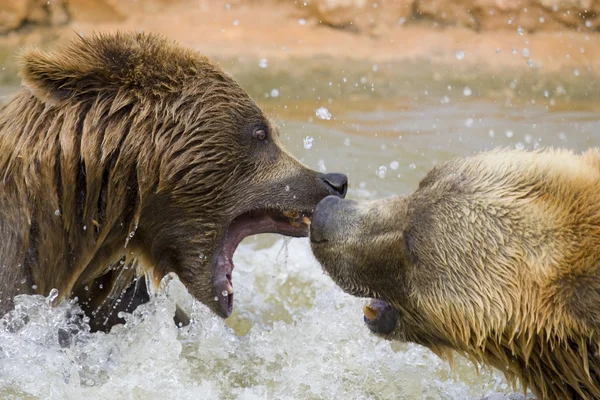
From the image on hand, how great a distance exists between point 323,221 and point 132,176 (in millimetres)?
983

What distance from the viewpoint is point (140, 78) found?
4332 mm

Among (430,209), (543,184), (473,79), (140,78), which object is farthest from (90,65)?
(473,79)

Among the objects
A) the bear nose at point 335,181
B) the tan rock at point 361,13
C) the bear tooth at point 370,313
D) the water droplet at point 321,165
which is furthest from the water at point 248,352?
the tan rock at point 361,13

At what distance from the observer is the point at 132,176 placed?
171 inches

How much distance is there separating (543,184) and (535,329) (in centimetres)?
54

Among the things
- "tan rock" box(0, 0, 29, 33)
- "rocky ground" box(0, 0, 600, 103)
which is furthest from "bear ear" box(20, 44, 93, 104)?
"tan rock" box(0, 0, 29, 33)

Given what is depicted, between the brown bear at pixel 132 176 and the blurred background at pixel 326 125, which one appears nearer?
the brown bear at pixel 132 176

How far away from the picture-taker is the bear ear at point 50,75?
414 centimetres

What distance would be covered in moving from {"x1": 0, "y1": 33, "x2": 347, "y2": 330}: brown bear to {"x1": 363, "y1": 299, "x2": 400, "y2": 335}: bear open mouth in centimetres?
83

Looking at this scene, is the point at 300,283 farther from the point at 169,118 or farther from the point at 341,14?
the point at 341,14

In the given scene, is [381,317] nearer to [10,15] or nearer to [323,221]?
[323,221]

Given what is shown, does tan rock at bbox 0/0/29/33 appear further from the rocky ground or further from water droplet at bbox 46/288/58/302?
water droplet at bbox 46/288/58/302

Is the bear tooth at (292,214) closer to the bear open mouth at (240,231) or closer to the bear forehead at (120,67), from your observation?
the bear open mouth at (240,231)

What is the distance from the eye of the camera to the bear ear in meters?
4.14
